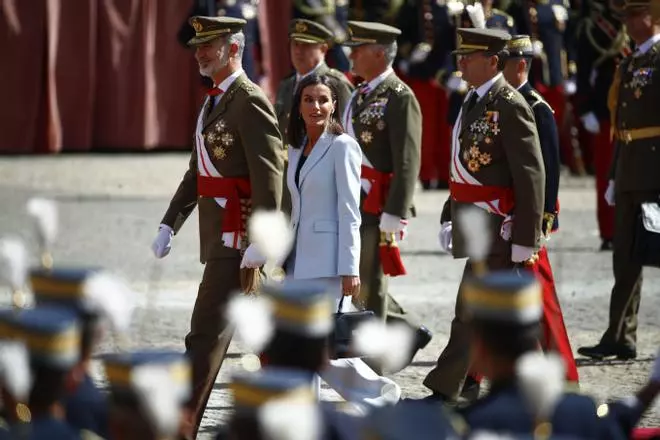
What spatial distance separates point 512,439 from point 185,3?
12175 millimetres

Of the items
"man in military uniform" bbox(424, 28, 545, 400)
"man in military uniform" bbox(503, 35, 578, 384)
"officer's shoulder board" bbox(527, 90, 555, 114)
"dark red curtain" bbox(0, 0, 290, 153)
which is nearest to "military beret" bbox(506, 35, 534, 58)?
"man in military uniform" bbox(503, 35, 578, 384)

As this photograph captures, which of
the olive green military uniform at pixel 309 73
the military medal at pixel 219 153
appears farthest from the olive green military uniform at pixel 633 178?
the military medal at pixel 219 153

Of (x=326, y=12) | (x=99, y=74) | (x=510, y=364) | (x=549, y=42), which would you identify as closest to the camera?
(x=510, y=364)

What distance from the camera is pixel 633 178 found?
862 cm

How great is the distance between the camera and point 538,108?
25.2 feet

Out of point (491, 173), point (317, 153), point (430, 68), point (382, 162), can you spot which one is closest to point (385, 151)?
point (382, 162)

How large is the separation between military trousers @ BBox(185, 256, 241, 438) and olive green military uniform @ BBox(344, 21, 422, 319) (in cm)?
132

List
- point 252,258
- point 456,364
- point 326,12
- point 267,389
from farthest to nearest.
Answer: point 326,12 < point 456,364 < point 252,258 < point 267,389

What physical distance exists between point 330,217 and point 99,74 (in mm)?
9143

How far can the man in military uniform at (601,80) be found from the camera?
38.2 ft

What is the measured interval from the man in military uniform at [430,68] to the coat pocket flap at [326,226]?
7.61 meters

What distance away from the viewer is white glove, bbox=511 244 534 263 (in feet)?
23.8

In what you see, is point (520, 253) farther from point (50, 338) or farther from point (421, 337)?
point (50, 338)

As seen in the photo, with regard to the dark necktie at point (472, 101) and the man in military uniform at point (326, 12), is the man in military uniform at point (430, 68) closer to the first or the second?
the man in military uniform at point (326, 12)
